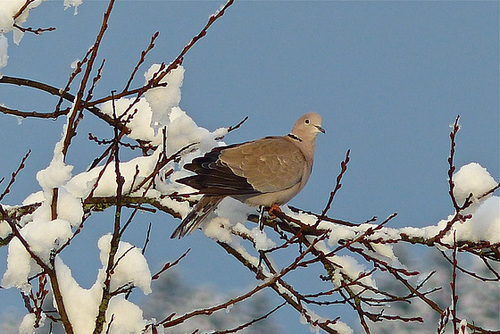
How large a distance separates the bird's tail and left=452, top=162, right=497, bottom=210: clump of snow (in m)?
1.36

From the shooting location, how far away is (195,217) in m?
3.84

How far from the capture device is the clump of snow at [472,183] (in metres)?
3.34

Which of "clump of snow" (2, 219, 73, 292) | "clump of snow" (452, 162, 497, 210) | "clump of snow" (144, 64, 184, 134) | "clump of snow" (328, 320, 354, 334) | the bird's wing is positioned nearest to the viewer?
"clump of snow" (2, 219, 73, 292)

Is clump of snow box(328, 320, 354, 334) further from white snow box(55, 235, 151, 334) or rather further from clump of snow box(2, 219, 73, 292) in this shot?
clump of snow box(2, 219, 73, 292)

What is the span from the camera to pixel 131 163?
3.71 metres

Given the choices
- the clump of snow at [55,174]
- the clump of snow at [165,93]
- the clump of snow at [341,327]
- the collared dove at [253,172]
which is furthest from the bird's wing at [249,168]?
the clump of snow at [55,174]

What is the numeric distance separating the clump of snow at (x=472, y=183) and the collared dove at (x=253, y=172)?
4.34ft

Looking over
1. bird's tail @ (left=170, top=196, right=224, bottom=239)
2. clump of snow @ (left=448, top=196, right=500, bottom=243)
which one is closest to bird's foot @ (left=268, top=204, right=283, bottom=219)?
bird's tail @ (left=170, top=196, right=224, bottom=239)

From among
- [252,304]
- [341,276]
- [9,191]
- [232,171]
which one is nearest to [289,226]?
[341,276]

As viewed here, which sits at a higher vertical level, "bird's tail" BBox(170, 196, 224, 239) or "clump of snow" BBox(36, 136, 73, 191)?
"bird's tail" BBox(170, 196, 224, 239)

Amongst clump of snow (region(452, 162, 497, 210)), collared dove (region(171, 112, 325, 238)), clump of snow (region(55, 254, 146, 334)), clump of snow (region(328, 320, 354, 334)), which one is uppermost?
collared dove (region(171, 112, 325, 238))

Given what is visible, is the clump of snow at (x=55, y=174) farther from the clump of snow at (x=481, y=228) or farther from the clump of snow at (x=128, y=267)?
the clump of snow at (x=481, y=228)

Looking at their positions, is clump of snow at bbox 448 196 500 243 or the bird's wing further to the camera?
the bird's wing

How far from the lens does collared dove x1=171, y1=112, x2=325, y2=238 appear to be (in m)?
3.88
